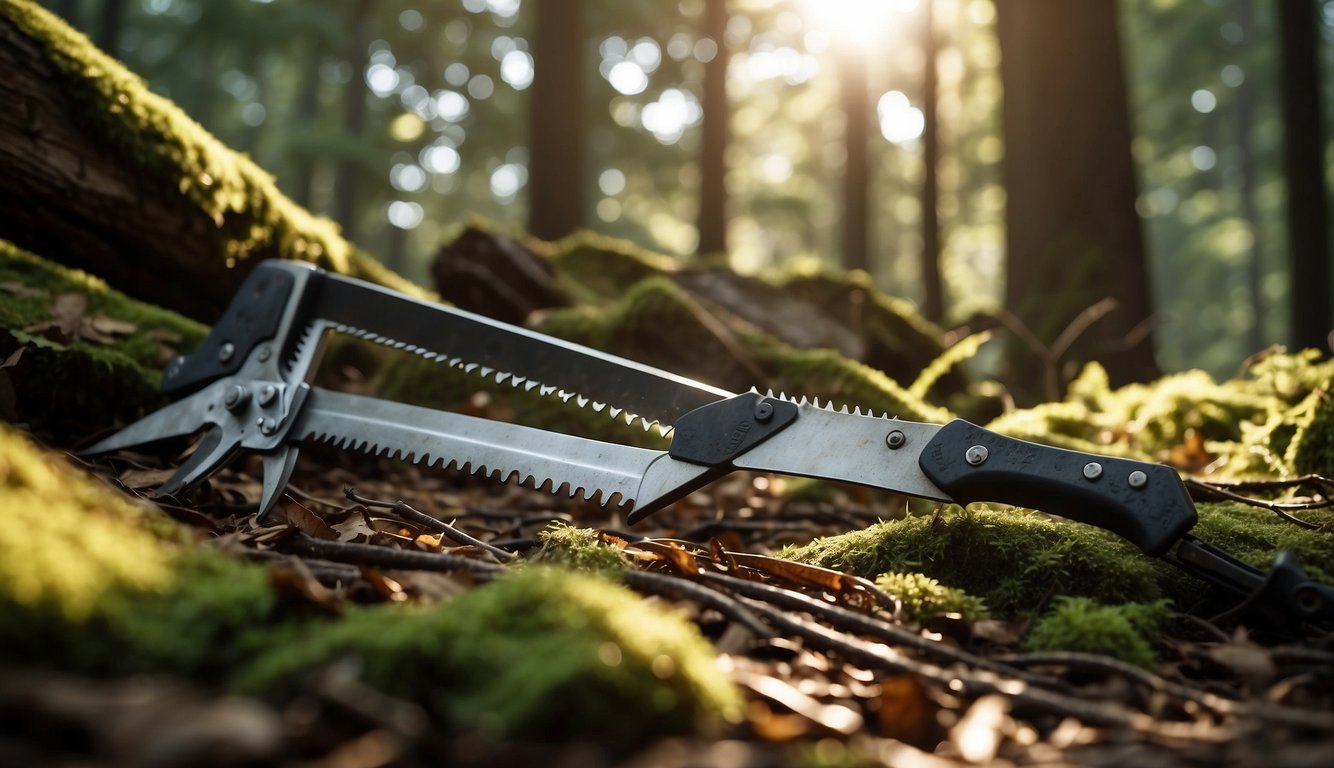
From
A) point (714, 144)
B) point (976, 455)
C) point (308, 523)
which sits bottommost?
point (308, 523)

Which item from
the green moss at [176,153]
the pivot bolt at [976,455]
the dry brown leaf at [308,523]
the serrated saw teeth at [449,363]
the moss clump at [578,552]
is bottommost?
the dry brown leaf at [308,523]

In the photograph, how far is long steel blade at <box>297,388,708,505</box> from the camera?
256 cm

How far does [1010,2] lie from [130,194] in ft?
28.3

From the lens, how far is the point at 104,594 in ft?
3.88

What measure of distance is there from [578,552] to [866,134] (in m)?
17.5

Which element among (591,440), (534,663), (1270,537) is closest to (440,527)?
(591,440)

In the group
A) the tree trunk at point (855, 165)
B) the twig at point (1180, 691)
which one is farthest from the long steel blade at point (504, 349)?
the tree trunk at point (855, 165)

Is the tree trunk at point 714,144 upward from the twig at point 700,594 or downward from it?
upward

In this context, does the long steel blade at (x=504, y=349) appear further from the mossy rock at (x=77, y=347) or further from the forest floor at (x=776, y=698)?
the mossy rock at (x=77, y=347)

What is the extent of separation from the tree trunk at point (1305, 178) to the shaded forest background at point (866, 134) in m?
0.03

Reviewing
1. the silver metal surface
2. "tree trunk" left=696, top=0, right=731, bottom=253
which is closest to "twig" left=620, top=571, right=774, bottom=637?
the silver metal surface

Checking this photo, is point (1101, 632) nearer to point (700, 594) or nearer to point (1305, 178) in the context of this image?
point (700, 594)

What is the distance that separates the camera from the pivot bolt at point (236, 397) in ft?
9.54

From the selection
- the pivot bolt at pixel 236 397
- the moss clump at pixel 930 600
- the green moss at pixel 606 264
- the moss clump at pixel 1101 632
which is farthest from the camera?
the green moss at pixel 606 264
